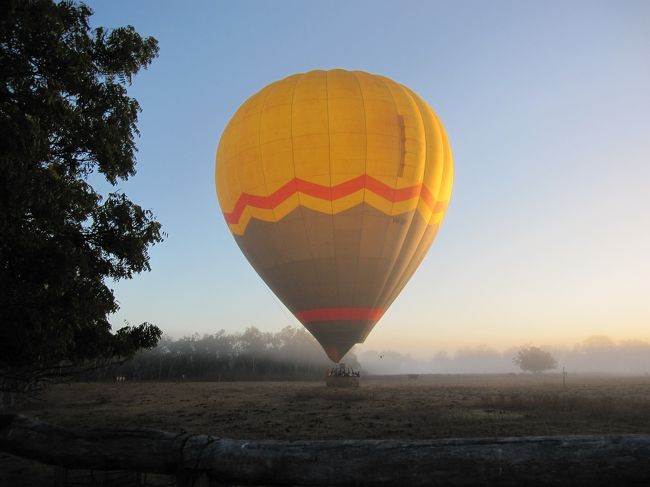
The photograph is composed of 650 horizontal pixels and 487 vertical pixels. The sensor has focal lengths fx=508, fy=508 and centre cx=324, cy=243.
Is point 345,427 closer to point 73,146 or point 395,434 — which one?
point 395,434

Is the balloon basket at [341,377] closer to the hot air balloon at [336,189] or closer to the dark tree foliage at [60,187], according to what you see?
the hot air balloon at [336,189]

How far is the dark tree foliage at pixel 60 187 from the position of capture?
24.4 ft

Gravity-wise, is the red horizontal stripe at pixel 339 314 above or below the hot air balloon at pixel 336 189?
below

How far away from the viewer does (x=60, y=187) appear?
7.66 metres

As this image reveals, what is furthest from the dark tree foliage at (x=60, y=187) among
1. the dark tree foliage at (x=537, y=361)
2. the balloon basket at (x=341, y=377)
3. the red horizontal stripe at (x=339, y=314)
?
the dark tree foliage at (x=537, y=361)

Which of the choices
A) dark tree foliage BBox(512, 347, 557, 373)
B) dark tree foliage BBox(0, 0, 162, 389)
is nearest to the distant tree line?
dark tree foliage BBox(0, 0, 162, 389)

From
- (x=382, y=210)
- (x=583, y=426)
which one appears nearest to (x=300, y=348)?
(x=382, y=210)

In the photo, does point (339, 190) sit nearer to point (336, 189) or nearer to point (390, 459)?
point (336, 189)

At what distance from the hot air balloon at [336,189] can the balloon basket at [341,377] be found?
24.1 ft

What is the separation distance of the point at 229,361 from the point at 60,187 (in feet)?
342

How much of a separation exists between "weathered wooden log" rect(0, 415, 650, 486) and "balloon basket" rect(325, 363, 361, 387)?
3940 cm

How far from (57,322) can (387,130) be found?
2724 centimetres

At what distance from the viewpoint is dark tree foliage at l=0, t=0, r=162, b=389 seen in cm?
745

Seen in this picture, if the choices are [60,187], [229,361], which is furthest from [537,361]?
[60,187]
